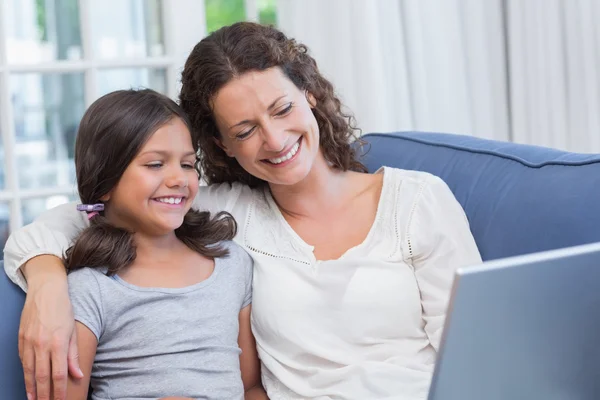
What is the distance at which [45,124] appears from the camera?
2.93 metres

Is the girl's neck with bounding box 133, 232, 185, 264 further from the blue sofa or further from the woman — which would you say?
the blue sofa

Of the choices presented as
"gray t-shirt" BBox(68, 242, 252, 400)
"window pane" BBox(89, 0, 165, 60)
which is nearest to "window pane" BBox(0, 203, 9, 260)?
"window pane" BBox(89, 0, 165, 60)

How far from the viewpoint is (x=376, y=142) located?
2.30 metres

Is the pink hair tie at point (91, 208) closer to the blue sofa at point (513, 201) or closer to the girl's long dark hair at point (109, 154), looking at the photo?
the girl's long dark hair at point (109, 154)

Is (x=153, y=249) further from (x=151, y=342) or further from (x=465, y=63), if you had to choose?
(x=465, y=63)

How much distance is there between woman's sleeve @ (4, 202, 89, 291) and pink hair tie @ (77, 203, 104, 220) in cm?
6

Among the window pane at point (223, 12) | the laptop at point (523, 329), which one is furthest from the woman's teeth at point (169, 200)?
the window pane at point (223, 12)

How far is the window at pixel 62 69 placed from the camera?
2838mm

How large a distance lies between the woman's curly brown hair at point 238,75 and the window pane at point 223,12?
151 centimetres

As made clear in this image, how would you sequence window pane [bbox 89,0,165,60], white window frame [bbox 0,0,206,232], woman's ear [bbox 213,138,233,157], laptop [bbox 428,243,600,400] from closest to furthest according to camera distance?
laptop [bbox 428,243,600,400]
woman's ear [bbox 213,138,233,157]
white window frame [bbox 0,0,206,232]
window pane [bbox 89,0,165,60]

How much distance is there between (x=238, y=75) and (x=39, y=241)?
50 centimetres

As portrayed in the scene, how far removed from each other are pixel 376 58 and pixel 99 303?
1.56m

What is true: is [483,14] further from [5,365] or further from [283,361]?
[5,365]

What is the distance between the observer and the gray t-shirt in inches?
64.3
